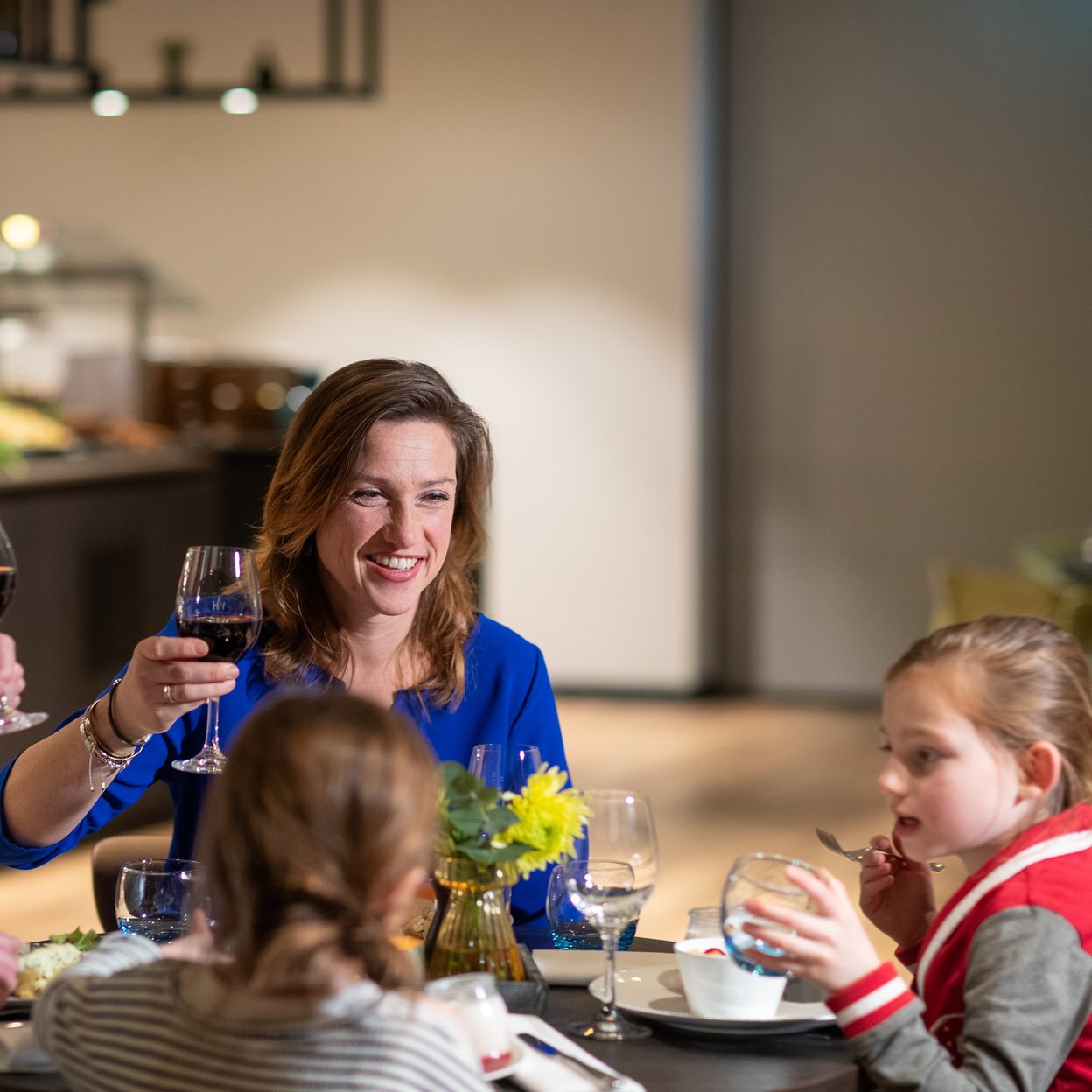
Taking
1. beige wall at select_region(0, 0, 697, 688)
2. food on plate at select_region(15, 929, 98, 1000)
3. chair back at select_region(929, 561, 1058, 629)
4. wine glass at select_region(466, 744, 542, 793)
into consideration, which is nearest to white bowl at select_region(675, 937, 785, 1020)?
wine glass at select_region(466, 744, 542, 793)

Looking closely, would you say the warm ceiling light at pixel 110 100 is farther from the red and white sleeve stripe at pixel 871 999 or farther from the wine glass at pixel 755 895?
the red and white sleeve stripe at pixel 871 999

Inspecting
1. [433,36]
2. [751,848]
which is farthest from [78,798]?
[433,36]

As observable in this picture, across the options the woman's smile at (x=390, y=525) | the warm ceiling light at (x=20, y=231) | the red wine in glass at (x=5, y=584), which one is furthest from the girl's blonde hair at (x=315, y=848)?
the warm ceiling light at (x=20, y=231)

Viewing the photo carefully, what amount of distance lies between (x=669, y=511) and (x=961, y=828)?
666 cm

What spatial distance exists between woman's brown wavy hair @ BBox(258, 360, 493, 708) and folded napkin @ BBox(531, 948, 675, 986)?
1.80ft

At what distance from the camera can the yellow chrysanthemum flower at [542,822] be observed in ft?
5.08

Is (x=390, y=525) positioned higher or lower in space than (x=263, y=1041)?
higher

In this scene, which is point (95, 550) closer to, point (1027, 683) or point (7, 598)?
point (7, 598)

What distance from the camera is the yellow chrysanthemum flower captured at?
155cm

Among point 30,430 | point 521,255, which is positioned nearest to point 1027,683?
point 30,430

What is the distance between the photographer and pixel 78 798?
201 cm

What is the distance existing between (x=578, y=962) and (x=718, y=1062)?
28 cm

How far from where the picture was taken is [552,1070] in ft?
4.64

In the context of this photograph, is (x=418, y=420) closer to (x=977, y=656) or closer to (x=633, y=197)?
(x=977, y=656)
